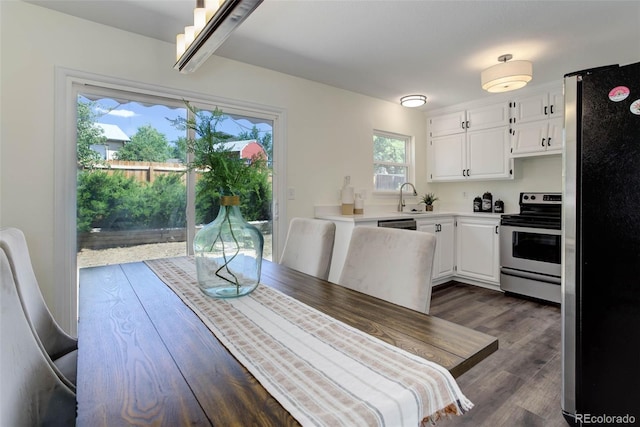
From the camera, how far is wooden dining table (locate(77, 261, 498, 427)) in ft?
1.82

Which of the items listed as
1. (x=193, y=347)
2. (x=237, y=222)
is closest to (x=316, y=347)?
(x=193, y=347)

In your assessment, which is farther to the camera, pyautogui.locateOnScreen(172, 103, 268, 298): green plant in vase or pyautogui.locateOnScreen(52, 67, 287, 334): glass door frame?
pyautogui.locateOnScreen(52, 67, 287, 334): glass door frame

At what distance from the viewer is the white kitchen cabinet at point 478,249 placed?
3.59 m

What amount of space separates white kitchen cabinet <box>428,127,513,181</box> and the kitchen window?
1.18 feet

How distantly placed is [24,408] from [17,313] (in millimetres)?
225

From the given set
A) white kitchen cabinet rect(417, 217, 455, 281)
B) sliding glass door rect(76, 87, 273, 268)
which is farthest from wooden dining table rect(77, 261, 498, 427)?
white kitchen cabinet rect(417, 217, 455, 281)

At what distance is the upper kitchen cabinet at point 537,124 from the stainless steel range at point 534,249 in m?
0.52

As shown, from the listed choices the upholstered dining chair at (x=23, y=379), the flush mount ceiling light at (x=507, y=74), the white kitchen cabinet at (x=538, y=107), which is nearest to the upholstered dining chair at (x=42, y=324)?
the upholstered dining chair at (x=23, y=379)

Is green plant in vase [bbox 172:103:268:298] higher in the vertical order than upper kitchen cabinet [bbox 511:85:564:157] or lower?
lower

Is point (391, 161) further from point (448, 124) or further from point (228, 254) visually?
point (228, 254)

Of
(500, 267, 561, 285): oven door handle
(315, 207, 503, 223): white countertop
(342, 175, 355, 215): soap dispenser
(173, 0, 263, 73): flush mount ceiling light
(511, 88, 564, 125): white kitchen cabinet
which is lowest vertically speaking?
(500, 267, 561, 285): oven door handle

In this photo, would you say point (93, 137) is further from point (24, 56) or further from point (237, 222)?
point (237, 222)

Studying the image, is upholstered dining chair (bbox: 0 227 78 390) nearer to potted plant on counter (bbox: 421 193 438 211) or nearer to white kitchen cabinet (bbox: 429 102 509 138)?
potted plant on counter (bbox: 421 193 438 211)

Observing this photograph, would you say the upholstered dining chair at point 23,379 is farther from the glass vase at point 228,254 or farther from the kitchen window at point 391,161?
the kitchen window at point 391,161
